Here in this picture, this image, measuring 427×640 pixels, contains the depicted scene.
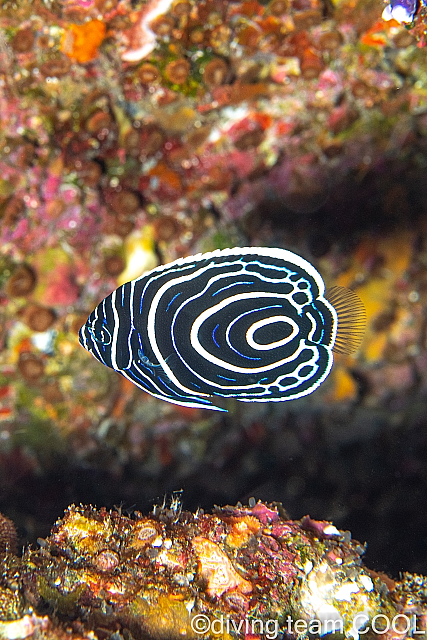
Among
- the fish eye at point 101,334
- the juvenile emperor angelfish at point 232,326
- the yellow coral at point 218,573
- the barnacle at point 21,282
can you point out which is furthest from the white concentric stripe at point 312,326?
the barnacle at point 21,282

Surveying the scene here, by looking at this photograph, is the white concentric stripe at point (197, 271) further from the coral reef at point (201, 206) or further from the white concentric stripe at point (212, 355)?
the coral reef at point (201, 206)

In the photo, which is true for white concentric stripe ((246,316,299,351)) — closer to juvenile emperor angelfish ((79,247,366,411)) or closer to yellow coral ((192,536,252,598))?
juvenile emperor angelfish ((79,247,366,411))

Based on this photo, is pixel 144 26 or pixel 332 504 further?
pixel 332 504

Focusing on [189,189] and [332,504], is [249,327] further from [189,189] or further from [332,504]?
[332,504]

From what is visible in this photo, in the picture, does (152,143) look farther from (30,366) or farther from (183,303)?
(183,303)

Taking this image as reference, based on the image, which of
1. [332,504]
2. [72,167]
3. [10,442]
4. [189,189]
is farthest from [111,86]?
[332,504]

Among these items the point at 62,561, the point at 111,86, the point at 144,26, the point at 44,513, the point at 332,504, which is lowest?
the point at 44,513

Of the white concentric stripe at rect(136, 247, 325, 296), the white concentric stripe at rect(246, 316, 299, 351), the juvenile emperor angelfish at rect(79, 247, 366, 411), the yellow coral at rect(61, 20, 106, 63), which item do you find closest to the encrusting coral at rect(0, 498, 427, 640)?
the juvenile emperor angelfish at rect(79, 247, 366, 411)
